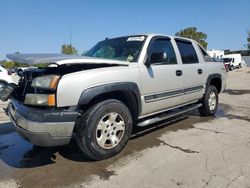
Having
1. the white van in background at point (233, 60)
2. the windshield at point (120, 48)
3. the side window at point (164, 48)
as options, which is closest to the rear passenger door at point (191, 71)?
the side window at point (164, 48)

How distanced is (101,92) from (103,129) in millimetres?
543

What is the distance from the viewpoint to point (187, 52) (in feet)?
18.4

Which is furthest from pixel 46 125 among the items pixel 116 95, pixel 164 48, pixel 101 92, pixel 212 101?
pixel 212 101

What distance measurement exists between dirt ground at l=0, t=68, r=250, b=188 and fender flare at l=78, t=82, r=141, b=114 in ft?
2.75

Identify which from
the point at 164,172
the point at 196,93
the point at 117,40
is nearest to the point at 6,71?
the point at 117,40

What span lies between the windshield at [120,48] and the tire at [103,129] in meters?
0.98

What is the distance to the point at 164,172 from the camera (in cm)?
342

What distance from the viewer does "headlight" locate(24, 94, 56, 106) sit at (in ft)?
10.8

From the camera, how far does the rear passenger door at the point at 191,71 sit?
5.32m

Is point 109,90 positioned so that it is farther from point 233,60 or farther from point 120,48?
point 233,60

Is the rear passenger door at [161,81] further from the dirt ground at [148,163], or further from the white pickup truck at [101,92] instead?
the dirt ground at [148,163]

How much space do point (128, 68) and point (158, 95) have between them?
2.69 ft

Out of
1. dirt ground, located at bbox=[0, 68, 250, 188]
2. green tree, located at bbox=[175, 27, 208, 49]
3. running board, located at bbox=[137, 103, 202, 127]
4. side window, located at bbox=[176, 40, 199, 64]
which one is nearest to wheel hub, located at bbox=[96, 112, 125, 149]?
dirt ground, located at bbox=[0, 68, 250, 188]

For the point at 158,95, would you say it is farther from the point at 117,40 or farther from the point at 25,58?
the point at 25,58
